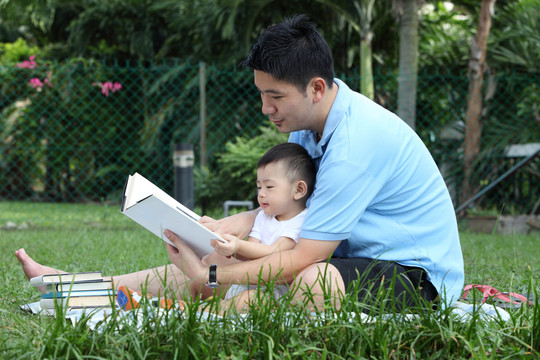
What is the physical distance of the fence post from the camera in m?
6.23

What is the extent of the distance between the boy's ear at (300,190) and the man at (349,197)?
16 cm

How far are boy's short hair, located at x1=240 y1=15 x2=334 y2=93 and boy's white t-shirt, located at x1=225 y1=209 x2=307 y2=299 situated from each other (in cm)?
53

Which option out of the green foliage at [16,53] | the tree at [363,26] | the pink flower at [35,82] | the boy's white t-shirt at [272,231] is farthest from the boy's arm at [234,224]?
the green foliage at [16,53]

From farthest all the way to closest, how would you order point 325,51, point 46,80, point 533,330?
point 46,80
point 325,51
point 533,330

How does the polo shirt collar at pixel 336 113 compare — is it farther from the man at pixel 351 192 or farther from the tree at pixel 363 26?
the tree at pixel 363 26

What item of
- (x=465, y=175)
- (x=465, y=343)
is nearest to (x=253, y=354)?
(x=465, y=343)

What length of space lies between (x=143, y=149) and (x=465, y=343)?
8.04m

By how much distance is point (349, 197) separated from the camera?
222 centimetres

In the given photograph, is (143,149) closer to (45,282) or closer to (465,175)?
(465,175)

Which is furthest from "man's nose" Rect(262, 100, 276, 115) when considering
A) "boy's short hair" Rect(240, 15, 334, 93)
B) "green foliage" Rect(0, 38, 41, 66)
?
"green foliage" Rect(0, 38, 41, 66)

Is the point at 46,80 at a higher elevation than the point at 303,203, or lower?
higher

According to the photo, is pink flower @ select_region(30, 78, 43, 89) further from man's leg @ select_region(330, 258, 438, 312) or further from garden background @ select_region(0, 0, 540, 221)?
man's leg @ select_region(330, 258, 438, 312)

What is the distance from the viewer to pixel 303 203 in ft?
8.50

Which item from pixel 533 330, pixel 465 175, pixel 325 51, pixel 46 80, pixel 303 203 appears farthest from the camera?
pixel 46 80
